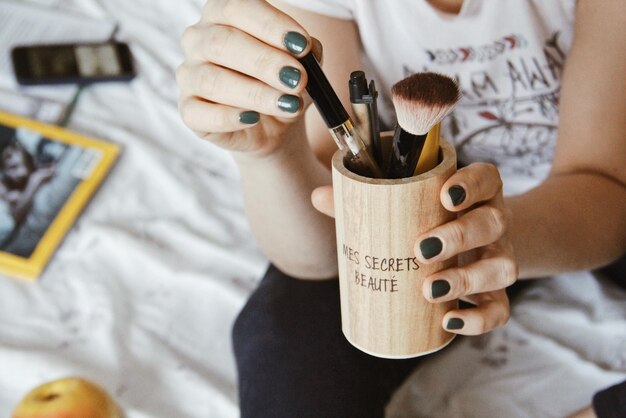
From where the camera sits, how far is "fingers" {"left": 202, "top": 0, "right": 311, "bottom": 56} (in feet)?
1.45

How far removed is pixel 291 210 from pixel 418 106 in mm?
265

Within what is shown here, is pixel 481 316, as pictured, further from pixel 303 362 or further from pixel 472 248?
pixel 303 362

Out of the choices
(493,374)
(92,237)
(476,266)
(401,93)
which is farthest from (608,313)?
(92,237)

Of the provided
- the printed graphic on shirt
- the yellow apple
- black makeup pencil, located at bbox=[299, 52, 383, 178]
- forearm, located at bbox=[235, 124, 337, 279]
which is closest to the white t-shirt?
the printed graphic on shirt

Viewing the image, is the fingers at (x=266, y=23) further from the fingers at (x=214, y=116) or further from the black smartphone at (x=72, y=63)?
the black smartphone at (x=72, y=63)

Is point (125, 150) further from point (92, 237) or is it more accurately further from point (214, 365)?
point (214, 365)

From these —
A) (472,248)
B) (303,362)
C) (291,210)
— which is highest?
(472,248)

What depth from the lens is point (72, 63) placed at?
1.11 metres

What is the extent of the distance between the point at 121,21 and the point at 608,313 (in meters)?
0.81

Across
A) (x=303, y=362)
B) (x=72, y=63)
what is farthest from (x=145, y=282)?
(x=72, y=63)

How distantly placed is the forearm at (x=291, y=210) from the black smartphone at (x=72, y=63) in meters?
0.50

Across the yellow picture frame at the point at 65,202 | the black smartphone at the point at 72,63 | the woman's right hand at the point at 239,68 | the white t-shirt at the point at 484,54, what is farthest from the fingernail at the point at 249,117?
the black smartphone at the point at 72,63

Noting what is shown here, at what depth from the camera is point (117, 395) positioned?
0.77m

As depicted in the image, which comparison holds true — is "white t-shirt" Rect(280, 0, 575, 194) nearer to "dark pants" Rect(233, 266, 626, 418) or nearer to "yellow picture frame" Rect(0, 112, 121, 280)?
"dark pants" Rect(233, 266, 626, 418)
